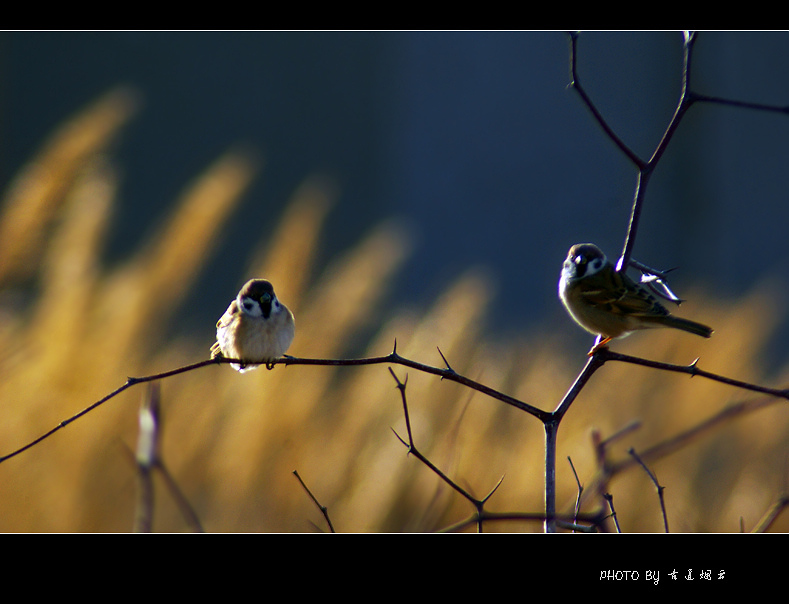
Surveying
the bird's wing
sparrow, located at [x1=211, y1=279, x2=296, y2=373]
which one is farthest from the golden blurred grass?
the bird's wing

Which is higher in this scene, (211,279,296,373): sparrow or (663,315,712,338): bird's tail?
(211,279,296,373): sparrow

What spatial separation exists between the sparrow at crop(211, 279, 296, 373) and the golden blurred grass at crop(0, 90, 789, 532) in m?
0.08

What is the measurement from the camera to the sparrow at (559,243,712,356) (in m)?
1.23

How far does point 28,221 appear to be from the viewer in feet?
4.50

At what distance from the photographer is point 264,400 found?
1419 millimetres

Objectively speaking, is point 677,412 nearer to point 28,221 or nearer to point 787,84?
point 28,221

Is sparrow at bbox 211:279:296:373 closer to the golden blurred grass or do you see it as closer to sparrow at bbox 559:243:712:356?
the golden blurred grass

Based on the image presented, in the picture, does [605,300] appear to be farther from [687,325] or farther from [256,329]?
[256,329]

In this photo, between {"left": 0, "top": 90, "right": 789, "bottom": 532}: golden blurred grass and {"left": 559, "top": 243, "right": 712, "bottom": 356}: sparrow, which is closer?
{"left": 559, "top": 243, "right": 712, "bottom": 356}: sparrow

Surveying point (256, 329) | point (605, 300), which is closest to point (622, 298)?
point (605, 300)

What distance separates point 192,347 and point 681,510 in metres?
1.19

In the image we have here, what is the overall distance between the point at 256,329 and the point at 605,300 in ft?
1.89
